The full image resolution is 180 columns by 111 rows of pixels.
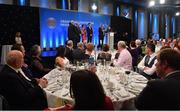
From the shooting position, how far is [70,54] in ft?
23.1

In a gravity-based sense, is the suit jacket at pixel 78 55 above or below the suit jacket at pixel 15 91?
above

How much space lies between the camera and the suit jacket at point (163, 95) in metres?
1.99

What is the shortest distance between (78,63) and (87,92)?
2702 millimetres

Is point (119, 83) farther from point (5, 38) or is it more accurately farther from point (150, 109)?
point (5, 38)

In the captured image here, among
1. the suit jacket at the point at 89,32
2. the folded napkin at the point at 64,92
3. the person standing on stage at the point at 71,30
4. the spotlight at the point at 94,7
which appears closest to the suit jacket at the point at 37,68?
the folded napkin at the point at 64,92

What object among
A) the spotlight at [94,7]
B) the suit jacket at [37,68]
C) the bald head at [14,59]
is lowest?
the suit jacket at [37,68]

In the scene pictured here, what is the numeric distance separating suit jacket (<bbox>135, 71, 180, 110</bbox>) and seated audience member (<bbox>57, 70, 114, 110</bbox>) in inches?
15.7

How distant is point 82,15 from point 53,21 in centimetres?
250

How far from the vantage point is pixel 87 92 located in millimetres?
1830

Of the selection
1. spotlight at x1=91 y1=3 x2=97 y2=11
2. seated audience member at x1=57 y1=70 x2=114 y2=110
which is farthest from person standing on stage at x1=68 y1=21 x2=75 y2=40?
seated audience member at x1=57 y1=70 x2=114 y2=110

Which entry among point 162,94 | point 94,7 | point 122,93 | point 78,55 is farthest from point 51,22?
point 162,94

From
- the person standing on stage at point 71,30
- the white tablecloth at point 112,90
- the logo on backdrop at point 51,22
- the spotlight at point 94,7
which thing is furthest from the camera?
the spotlight at point 94,7

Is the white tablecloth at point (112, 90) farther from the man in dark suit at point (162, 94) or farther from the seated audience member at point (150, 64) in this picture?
the seated audience member at point (150, 64)

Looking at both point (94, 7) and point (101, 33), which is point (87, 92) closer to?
point (101, 33)
